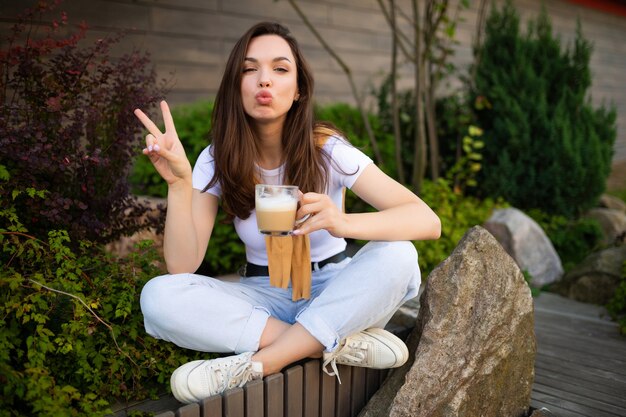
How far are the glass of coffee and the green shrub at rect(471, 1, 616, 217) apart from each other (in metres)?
3.92

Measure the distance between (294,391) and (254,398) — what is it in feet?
0.63

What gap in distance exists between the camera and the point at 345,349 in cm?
224

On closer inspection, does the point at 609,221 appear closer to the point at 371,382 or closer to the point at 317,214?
the point at 371,382

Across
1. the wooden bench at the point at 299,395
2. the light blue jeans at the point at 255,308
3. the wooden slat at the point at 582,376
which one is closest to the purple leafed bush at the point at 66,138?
the light blue jeans at the point at 255,308

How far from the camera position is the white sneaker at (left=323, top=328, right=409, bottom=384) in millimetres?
2246

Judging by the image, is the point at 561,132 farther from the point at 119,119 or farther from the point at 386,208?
the point at 119,119

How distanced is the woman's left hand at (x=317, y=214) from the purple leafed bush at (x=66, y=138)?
904 millimetres

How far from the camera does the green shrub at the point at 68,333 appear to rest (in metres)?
1.81

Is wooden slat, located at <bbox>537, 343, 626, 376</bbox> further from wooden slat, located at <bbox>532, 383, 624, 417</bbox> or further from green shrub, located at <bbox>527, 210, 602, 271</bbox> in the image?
green shrub, located at <bbox>527, 210, 602, 271</bbox>

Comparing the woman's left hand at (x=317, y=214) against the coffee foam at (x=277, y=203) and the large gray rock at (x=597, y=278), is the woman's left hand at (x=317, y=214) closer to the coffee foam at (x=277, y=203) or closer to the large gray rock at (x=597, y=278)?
the coffee foam at (x=277, y=203)

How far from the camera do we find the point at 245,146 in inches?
97.1

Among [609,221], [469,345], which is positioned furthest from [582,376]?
[609,221]

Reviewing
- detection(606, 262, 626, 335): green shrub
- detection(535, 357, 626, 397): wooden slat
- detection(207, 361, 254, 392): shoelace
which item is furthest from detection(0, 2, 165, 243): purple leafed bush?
detection(606, 262, 626, 335): green shrub

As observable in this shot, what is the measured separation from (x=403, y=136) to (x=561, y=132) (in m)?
1.43
